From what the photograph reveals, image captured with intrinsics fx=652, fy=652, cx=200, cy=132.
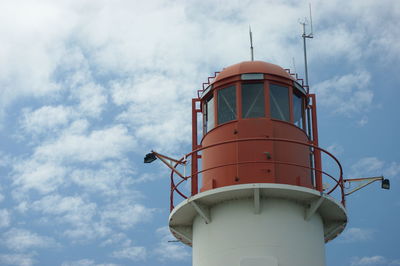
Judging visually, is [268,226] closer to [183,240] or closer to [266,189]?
[266,189]

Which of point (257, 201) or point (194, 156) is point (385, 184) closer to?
point (257, 201)

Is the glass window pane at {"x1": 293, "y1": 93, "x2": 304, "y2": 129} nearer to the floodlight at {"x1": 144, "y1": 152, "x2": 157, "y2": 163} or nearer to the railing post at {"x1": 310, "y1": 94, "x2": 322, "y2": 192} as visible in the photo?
the railing post at {"x1": 310, "y1": 94, "x2": 322, "y2": 192}

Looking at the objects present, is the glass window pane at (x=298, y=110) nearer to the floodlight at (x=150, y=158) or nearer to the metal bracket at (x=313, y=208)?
the metal bracket at (x=313, y=208)

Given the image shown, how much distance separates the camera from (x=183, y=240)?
20.7 metres

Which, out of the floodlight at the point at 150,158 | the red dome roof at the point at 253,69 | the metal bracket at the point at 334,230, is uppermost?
the red dome roof at the point at 253,69

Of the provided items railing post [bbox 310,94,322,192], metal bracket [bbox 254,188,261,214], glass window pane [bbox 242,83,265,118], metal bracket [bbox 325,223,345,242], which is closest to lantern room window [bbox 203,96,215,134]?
glass window pane [bbox 242,83,265,118]

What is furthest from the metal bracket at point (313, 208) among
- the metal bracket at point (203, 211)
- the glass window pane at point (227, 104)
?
the glass window pane at point (227, 104)

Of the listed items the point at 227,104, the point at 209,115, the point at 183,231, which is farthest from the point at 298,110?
the point at 183,231

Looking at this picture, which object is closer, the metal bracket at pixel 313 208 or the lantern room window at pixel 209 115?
the metal bracket at pixel 313 208

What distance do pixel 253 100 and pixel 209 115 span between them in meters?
1.61

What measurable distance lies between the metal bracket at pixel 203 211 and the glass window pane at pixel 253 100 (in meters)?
2.90

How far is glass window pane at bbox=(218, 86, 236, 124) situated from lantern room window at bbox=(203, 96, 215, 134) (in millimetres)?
369

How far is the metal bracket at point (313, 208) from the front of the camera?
59.2 feet

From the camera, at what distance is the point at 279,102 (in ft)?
63.5
